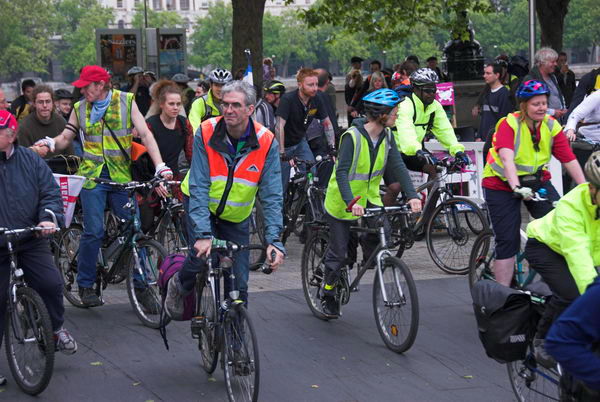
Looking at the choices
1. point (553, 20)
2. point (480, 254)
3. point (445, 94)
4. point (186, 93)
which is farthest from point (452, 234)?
point (553, 20)

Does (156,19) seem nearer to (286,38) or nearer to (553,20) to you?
(286,38)

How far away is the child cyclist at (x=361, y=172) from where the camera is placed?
26.2 feet

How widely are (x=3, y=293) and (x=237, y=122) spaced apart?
74.5 inches

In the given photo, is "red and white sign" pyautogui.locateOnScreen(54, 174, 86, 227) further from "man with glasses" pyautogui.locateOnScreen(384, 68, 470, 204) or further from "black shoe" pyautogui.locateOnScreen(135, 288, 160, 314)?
"man with glasses" pyautogui.locateOnScreen(384, 68, 470, 204)

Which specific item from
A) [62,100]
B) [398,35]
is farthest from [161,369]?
[398,35]

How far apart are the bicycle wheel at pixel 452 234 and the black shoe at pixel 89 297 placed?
333 cm

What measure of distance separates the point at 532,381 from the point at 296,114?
22.6 feet

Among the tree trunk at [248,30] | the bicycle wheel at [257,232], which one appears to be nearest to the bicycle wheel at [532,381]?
the bicycle wheel at [257,232]

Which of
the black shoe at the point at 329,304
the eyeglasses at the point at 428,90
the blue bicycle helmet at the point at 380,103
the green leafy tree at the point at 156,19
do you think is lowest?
the black shoe at the point at 329,304

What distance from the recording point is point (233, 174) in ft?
21.7

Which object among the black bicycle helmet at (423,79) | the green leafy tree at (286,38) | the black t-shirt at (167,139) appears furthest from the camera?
the green leafy tree at (286,38)

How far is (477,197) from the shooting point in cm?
1234

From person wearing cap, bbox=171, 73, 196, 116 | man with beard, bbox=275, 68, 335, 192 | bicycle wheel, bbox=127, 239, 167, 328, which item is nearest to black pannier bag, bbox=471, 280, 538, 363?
bicycle wheel, bbox=127, 239, 167, 328

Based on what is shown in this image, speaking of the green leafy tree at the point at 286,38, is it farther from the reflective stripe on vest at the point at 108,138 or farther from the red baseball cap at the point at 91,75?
the red baseball cap at the point at 91,75
